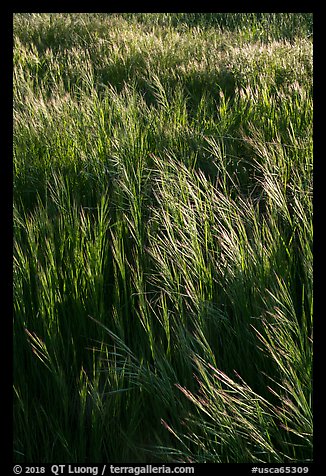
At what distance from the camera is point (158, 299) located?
136cm

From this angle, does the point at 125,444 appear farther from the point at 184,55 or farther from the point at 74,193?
the point at 184,55

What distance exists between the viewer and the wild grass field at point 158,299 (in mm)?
1189

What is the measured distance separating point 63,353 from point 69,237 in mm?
393

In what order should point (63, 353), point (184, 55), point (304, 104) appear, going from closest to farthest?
1. point (63, 353)
2. point (304, 104)
3. point (184, 55)

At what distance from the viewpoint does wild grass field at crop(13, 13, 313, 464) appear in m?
1.19

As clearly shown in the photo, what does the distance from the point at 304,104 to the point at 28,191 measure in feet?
4.82

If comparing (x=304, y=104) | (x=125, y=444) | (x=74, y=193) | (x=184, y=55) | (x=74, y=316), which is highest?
(x=184, y=55)

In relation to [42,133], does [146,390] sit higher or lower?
lower

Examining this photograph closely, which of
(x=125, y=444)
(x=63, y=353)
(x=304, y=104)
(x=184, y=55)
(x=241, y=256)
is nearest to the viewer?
(x=125, y=444)

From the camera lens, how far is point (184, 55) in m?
3.45

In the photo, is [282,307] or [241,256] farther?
[241,256]
